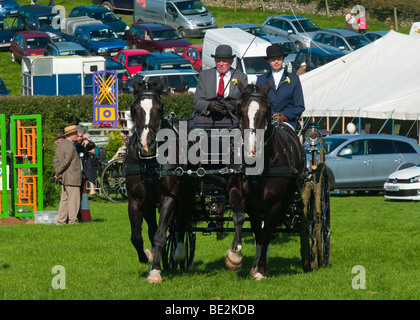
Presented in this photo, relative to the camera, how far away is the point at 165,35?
4659 cm

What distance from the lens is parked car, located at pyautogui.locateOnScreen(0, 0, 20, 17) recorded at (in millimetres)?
54344

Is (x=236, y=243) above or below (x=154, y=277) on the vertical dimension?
above

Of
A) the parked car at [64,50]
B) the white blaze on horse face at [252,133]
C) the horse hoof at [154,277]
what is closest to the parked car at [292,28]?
the parked car at [64,50]

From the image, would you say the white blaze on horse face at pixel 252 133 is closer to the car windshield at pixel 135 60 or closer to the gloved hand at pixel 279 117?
the gloved hand at pixel 279 117

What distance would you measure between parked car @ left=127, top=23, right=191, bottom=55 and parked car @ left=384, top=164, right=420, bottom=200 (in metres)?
23.7

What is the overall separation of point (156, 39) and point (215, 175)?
1460 inches

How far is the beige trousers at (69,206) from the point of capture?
18391 millimetres

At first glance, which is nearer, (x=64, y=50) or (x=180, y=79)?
(x=180, y=79)

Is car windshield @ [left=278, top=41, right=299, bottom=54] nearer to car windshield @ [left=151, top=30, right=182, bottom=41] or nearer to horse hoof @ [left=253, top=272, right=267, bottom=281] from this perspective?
car windshield @ [left=151, top=30, right=182, bottom=41]

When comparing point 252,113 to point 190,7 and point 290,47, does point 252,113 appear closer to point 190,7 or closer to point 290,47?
point 290,47

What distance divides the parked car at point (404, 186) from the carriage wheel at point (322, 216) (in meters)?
11.3

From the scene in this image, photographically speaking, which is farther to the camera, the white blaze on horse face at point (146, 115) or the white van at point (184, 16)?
the white van at point (184, 16)

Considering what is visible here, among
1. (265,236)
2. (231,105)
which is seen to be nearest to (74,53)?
(231,105)

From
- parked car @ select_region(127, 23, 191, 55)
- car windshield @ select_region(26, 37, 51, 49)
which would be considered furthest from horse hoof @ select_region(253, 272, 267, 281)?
car windshield @ select_region(26, 37, 51, 49)
